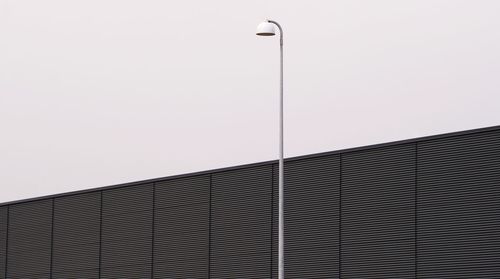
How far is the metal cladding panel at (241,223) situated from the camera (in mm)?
39438

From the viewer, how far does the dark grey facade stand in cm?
3350

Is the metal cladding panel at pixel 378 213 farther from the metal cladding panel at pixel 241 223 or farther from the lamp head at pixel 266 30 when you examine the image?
the lamp head at pixel 266 30

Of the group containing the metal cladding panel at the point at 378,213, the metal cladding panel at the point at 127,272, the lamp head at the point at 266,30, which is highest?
the lamp head at the point at 266,30

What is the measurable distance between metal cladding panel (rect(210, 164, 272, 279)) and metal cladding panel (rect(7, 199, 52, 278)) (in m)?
10.1

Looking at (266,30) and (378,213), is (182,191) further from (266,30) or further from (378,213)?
(266,30)

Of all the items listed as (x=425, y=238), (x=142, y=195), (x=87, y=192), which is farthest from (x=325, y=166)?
(x=87, y=192)

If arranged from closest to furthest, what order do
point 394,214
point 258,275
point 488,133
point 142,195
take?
point 488,133 → point 394,214 → point 258,275 → point 142,195

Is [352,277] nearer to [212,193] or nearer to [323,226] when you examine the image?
[323,226]

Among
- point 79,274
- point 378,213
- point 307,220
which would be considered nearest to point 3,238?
point 79,274

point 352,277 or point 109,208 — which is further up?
point 109,208

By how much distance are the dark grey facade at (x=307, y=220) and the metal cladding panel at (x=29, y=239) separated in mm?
80

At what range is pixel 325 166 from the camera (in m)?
37.3

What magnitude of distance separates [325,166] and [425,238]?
171 inches

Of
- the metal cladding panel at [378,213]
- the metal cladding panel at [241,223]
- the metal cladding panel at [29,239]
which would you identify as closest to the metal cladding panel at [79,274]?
the metal cladding panel at [29,239]
